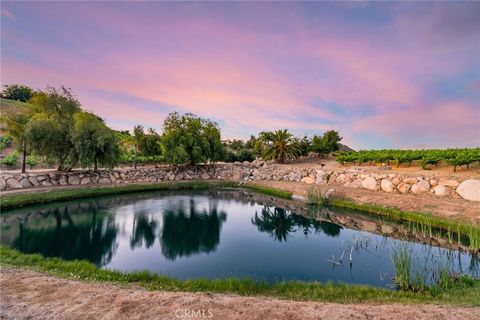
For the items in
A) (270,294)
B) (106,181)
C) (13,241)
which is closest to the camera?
(270,294)

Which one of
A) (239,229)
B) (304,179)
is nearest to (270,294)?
(239,229)

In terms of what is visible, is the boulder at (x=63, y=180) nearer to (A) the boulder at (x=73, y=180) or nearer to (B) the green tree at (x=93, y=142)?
(A) the boulder at (x=73, y=180)

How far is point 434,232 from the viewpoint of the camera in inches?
627

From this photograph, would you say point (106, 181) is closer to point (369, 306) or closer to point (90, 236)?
point (90, 236)

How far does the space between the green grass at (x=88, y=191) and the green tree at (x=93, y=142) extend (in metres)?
3.47

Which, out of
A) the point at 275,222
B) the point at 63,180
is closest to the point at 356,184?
the point at 275,222

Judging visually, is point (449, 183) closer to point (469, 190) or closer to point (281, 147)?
point (469, 190)

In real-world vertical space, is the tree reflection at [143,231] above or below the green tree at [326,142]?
below

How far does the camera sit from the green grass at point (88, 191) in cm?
1953

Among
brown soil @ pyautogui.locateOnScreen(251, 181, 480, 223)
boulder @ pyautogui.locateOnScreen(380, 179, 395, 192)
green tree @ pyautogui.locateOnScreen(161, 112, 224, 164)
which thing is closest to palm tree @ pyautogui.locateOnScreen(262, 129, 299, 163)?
green tree @ pyautogui.locateOnScreen(161, 112, 224, 164)

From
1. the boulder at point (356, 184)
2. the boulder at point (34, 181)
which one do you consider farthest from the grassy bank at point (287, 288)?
the boulder at point (34, 181)

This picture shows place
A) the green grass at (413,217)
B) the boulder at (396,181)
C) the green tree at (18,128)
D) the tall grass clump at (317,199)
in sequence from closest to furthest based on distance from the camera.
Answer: the green grass at (413,217) → the boulder at (396,181) → the tall grass clump at (317,199) → the green tree at (18,128)

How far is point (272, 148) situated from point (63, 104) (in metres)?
32.4

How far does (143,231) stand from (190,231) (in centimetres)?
317
